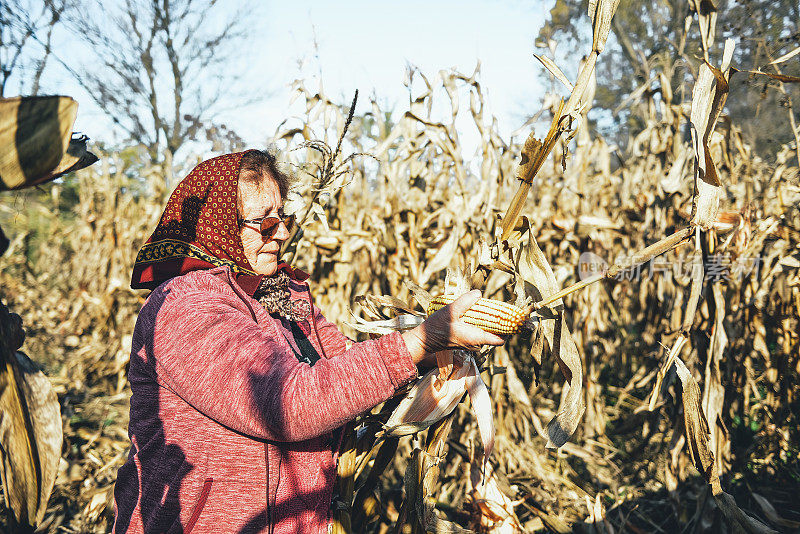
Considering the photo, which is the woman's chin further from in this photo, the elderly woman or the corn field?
the corn field

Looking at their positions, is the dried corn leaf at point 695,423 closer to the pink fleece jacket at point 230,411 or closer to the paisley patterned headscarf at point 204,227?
the pink fleece jacket at point 230,411

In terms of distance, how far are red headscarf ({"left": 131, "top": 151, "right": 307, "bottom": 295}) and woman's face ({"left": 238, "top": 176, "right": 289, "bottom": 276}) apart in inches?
1.3

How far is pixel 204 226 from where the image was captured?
1470 mm

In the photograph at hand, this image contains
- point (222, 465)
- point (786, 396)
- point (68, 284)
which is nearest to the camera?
point (222, 465)

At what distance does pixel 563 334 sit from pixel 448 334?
443mm

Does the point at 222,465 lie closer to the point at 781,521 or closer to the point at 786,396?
the point at 781,521

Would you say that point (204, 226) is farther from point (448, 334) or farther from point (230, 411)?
point (448, 334)

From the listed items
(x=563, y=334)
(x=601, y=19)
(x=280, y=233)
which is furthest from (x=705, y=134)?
(x=280, y=233)

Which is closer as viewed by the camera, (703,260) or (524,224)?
(524,224)

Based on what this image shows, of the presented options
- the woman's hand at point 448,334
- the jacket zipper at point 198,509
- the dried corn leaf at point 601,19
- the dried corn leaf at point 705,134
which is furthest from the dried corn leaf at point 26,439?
the dried corn leaf at point 705,134

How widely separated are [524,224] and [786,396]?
2094 mm

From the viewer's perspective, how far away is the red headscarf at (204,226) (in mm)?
1440

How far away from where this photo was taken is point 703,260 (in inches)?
79.0

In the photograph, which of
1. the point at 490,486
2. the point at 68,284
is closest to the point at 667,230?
the point at 490,486
